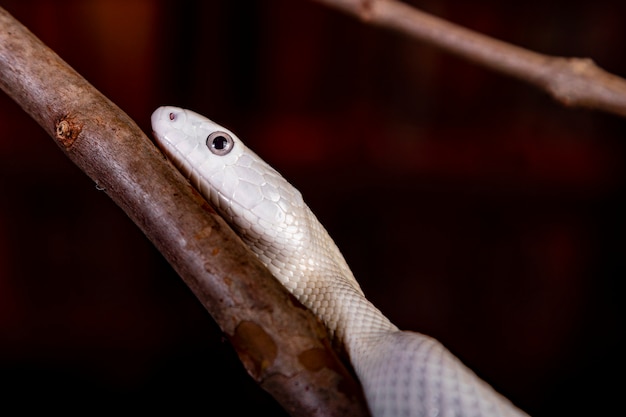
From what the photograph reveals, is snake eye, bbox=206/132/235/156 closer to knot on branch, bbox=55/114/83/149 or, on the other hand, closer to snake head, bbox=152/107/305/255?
snake head, bbox=152/107/305/255

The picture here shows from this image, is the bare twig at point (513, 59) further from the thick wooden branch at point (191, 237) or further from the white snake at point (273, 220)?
the thick wooden branch at point (191, 237)

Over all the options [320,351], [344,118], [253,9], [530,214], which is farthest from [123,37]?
[320,351]

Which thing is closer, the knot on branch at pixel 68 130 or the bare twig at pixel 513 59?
the knot on branch at pixel 68 130

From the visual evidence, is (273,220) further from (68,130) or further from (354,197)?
(354,197)

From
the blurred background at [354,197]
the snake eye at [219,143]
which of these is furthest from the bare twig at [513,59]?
the blurred background at [354,197]

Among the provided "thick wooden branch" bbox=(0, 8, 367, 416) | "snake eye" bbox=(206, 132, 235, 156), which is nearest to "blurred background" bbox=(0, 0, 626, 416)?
"snake eye" bbox=(206, 132, 235, 156)

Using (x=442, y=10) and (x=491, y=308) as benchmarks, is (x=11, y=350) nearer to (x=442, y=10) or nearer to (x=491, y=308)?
(x=491, y=308)

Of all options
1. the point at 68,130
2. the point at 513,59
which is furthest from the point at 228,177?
the point at 513,59
